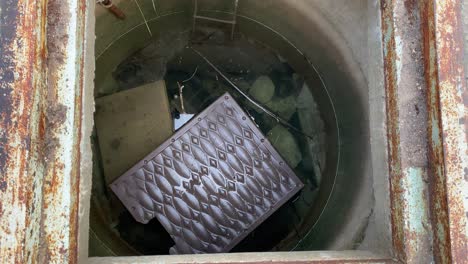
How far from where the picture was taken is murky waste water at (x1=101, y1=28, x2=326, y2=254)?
10.2 feet

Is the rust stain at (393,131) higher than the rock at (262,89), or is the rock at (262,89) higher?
the rock at (262,89)

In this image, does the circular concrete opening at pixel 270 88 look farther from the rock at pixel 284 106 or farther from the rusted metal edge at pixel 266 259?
the rusted metal edge at pixel 266 259

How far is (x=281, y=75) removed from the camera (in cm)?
320

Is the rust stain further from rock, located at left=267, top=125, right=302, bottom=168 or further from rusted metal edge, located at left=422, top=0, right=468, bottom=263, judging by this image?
rock, located at left=267, top=125, right=302, bottom=168

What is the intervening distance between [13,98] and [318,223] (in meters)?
2.02

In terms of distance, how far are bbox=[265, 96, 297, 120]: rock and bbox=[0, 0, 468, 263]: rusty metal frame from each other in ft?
5.44

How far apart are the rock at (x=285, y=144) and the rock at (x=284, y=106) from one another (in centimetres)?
12

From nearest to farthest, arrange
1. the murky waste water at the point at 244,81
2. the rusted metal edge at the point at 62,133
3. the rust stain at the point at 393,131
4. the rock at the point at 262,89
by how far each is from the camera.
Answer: the rusted metal edge at the point at 62,133
the rust stain at the point at 393,131
the murky waste water at the point at 244,81
the rock at the point at 262,89

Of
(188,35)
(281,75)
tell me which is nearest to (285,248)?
(281,75)

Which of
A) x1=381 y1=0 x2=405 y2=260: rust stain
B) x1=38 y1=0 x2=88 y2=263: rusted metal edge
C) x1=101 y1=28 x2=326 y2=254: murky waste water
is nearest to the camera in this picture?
x1=38 y1=0 x2=88 y2=263: rusted metal edge

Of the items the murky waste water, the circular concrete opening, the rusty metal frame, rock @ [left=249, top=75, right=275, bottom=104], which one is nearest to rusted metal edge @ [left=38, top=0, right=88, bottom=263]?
the rusty metal frame

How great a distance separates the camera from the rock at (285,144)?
3115 millimetres

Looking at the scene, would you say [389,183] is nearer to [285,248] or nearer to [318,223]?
[318,223]

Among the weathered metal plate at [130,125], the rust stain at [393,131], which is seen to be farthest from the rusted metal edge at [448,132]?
the weathered metal plate at [130,125]
